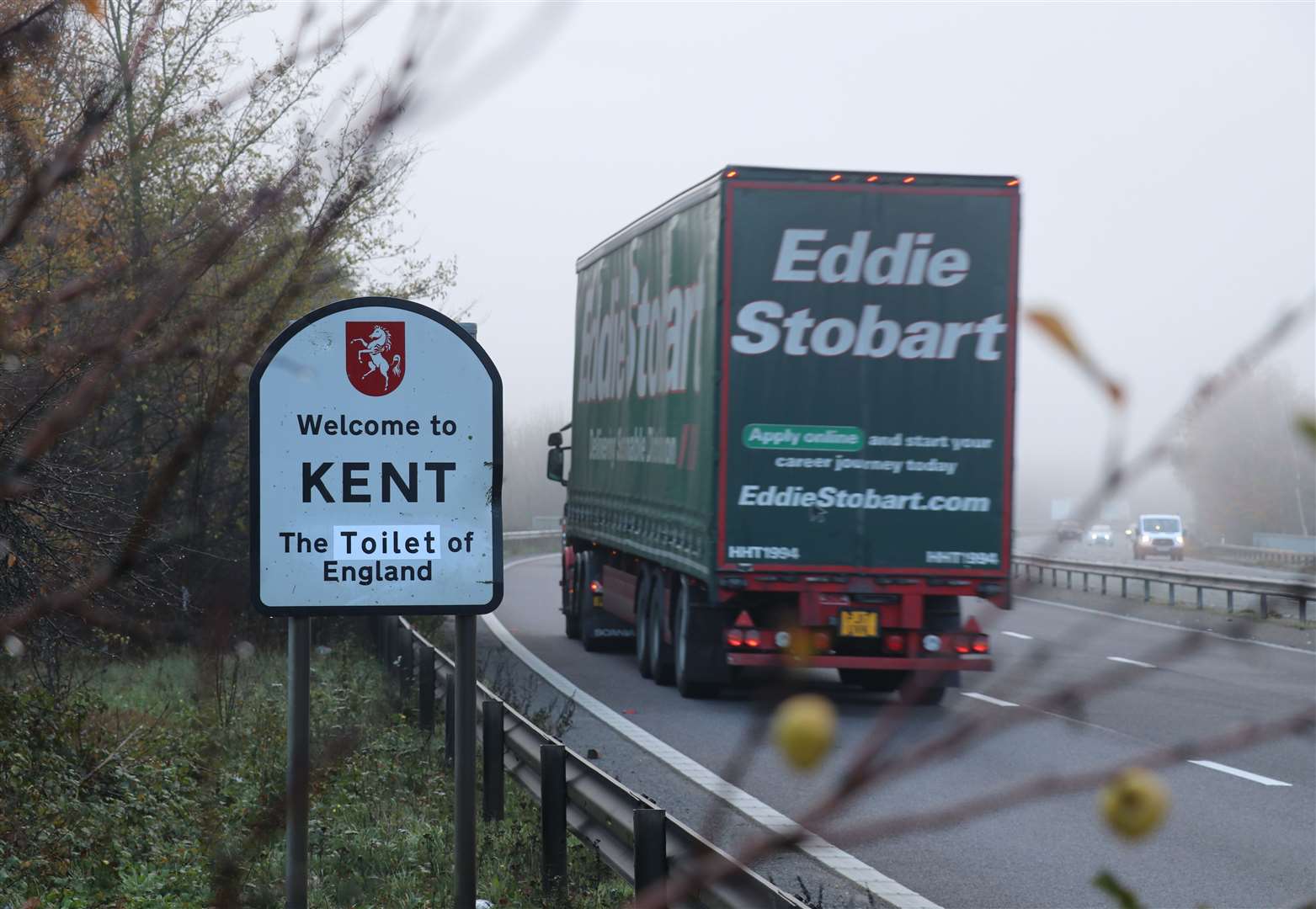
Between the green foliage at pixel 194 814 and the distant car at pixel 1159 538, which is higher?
the green foliage at pixel 194 814

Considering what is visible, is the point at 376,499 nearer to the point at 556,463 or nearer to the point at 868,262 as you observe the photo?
the point at 868,262

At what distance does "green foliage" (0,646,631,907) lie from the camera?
7145mm

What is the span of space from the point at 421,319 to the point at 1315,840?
21.9 ft

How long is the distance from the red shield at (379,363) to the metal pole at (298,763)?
0.82 m

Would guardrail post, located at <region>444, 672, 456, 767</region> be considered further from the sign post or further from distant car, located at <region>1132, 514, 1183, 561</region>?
distant car, located at <region>1132, 514, 1183, 561</region>

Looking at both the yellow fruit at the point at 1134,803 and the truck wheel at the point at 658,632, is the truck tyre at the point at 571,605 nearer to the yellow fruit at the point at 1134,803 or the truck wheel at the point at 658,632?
the truck wheel at the point at 658,632

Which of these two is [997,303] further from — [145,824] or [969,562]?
[145,824]

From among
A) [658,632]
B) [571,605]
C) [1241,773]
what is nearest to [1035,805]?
[1241,773]

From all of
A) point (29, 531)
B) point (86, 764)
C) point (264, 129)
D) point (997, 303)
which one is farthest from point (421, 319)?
point (997, 303)

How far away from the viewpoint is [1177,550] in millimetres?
64312

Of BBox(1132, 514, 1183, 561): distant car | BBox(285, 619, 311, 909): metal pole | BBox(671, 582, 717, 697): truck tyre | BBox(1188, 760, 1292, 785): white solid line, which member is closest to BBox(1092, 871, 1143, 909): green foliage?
BBox(285, 619, 311, 909): metal pole

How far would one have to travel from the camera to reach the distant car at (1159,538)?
210 ft

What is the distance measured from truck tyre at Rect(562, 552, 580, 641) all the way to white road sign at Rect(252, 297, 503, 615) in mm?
16638

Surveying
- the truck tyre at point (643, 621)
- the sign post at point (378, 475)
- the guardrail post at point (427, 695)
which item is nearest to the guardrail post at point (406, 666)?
the guardrail post at point (427, 695)
